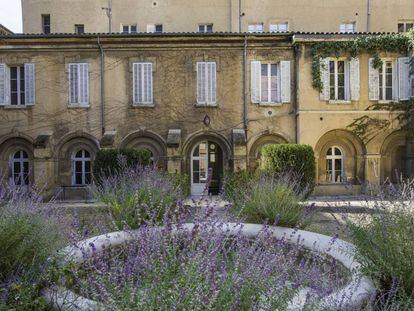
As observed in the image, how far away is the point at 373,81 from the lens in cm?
1656

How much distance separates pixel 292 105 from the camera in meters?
16.8

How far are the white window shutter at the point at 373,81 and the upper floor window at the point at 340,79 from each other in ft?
1.73

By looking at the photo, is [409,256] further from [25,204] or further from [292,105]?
[292,105]

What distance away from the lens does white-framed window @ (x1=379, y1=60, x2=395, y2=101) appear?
16781 millimetres

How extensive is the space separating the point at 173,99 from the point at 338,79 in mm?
7492

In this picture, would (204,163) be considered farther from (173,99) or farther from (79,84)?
(79,84)

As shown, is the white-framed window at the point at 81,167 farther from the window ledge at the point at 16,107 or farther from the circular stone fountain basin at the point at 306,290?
the circular stone fountain basin at the point at 306,290

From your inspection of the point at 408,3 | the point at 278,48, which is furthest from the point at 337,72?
the point at 408,3

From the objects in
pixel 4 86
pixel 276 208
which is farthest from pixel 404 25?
pixel 4 86

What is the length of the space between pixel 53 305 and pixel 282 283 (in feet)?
5.64

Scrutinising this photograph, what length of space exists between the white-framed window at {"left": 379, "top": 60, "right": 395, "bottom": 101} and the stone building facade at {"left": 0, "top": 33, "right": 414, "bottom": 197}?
0.18 metres

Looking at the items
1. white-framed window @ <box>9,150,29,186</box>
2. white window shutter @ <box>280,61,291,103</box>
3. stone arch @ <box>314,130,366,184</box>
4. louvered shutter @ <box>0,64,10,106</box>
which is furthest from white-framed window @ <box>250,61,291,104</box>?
louvered shutter @ <box>0,64,10,106</box>

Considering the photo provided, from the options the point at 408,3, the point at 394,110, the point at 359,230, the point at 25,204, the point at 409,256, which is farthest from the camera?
the point at 408,3

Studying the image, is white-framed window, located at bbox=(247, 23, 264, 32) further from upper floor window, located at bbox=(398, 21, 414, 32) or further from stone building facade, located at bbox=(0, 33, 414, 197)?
upper floor window, located at bbox=(398, 21, 414, 32)
